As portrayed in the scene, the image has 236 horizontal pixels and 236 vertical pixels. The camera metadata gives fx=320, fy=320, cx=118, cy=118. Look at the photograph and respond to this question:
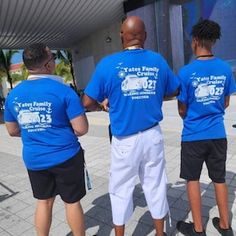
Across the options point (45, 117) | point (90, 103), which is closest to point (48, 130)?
point (45, 117)

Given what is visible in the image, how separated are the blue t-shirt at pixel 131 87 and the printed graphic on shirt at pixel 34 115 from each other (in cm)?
32

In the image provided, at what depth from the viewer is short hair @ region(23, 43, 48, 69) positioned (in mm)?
2250

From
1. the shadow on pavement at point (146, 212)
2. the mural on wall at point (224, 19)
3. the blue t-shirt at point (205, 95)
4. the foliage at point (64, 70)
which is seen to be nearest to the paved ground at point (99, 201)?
the shadow on pavement at point (146, 212)

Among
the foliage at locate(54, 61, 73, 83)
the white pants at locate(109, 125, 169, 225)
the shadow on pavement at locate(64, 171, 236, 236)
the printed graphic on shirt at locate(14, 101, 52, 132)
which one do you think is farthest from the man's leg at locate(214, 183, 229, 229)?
the foliage at locate(54, 61, 73, 83)

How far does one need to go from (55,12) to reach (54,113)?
13332mm

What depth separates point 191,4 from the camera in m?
13.6

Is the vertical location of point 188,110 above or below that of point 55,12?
below

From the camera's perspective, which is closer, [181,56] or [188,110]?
[188,110]

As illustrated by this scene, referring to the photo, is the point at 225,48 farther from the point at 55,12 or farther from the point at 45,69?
the point at 45,69

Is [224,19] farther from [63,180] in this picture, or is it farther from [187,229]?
[63,180]

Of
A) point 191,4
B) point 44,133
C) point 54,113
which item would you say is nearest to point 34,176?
point 44,133

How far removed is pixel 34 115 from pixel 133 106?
703mm

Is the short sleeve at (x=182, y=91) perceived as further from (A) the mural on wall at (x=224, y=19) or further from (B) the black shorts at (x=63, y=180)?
(A) the mural on wall at (x=224, y=19)

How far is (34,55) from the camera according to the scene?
225 centimetres
